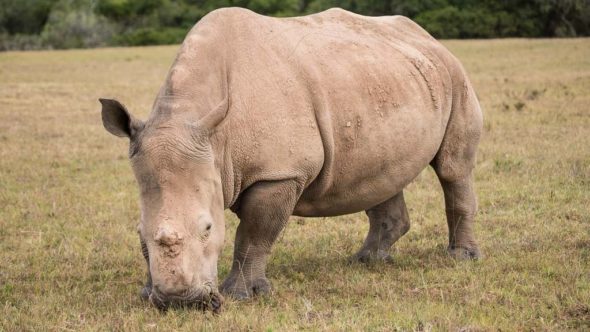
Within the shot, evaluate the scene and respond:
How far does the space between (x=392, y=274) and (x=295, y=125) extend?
1.66 m

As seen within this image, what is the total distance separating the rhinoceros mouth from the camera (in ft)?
17.8

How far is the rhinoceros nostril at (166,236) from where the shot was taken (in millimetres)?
5301

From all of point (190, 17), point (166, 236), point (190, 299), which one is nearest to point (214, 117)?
point (166, 236)

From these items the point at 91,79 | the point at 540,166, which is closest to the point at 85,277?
the point at 540,166

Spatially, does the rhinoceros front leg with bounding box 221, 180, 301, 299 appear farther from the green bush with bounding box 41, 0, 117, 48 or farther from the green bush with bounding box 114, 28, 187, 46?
the green bush with bounding box 41, 0, 117, 48

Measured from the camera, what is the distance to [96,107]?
72.1 feet

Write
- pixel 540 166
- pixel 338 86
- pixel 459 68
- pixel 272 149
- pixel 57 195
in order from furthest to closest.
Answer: pixel 540 166, pixel 57 195, pixel 459 68, pixel 338 86, pixel 272 149

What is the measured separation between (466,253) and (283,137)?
7.90 feet

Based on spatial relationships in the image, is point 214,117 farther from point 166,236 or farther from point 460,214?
point 460,214

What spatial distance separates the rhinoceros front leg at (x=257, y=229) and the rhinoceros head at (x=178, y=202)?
1.67 ft

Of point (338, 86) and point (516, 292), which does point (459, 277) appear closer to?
point (516, 292)

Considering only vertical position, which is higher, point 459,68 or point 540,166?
point 459,68

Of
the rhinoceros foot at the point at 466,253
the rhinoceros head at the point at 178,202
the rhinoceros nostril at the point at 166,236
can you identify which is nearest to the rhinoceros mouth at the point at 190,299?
the rhinoceros head at the point at 178,202

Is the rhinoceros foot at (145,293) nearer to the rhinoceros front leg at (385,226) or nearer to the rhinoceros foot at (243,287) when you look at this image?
the rhinoceros foot at (243,287)
